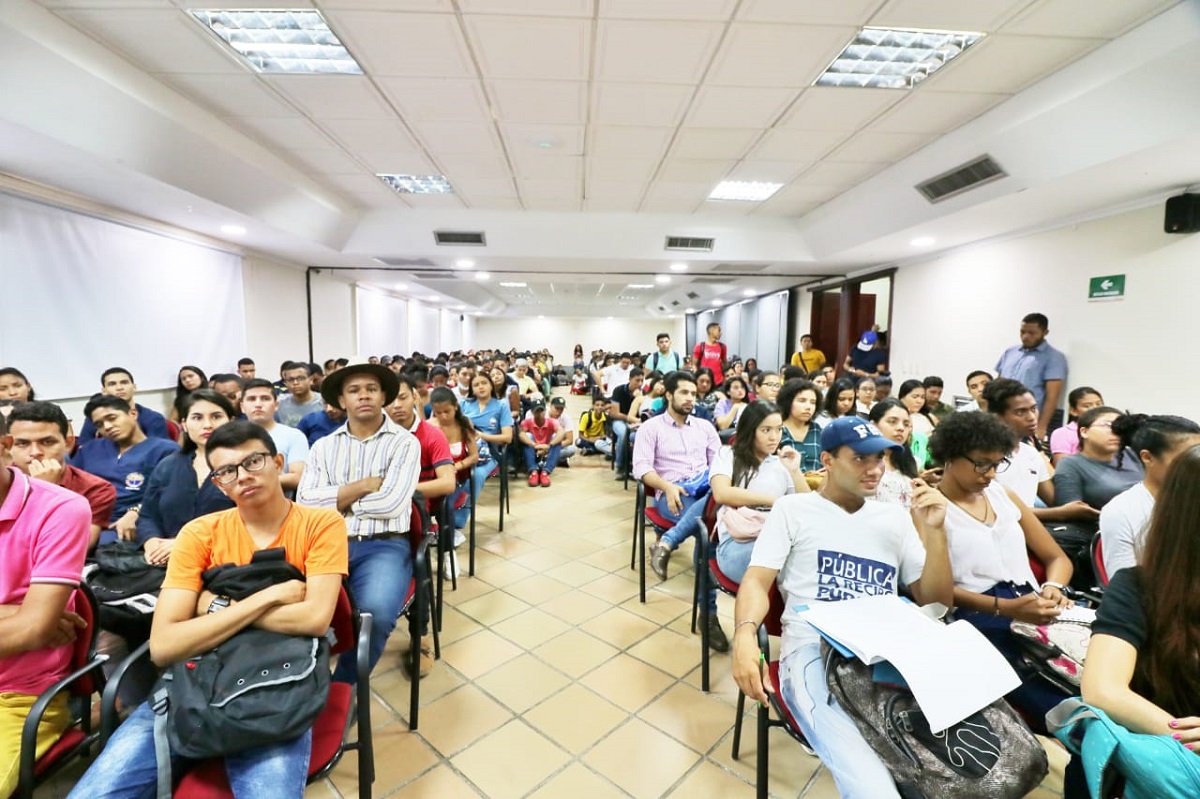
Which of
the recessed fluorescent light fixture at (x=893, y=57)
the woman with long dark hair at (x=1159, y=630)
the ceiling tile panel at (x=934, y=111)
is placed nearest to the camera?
the woman with long dark hair at (x=1159, y=630)

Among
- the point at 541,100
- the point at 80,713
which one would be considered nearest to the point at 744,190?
the point at 541,100

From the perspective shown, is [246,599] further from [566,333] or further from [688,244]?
[566,333]

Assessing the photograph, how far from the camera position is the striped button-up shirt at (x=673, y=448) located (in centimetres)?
333

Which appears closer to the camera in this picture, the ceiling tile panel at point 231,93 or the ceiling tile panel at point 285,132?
the ceiling tile panel at point 231,93

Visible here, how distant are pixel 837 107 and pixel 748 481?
2.97m

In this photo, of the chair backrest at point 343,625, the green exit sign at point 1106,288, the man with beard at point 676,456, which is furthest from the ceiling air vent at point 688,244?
the chair backrest at point 343,625

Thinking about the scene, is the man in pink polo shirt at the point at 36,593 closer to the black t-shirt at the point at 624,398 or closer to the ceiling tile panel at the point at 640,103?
the ceiling tile panel at the point at 640,103

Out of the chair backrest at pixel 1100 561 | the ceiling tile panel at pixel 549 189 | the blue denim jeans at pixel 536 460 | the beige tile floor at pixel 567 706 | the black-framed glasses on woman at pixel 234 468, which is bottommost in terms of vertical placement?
the beige tile floor at pixel 567 706

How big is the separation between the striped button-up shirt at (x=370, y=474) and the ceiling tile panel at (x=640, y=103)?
2680mm

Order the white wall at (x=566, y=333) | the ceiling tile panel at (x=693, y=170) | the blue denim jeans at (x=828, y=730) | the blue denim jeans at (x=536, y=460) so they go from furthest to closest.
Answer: the white wall at (x=566, y=333) → the blue denim jeans at (x=536, y=460) → the ceiling tile panel at (x=693, y=170) → the blue denim jeans at (x=828, y=730)

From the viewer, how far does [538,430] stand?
5.93m

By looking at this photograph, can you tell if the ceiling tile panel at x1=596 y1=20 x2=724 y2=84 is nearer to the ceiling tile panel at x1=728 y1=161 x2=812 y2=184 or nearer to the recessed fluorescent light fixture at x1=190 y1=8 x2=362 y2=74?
the recessed fluorescent light fixture at x1=190 y1=8 x2=362 y2=74

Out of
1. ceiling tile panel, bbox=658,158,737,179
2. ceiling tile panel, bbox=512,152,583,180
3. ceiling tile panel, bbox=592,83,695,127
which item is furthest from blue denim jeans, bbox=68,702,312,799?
ceiling tile panel, bbox=658,158,737,179

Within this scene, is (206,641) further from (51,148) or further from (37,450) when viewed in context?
(51,148)
